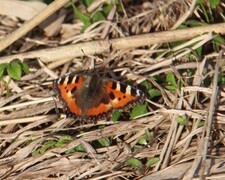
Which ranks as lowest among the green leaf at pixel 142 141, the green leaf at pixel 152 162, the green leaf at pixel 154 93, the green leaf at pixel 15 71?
the green leaf at pixel 152 162

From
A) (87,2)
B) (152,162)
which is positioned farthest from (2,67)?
(152,162)

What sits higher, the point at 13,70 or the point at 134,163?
the point at 13,70

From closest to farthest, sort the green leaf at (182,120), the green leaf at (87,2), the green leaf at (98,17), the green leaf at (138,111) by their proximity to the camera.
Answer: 1. the green leaf at (182,120)
2. the green leaf at (138,111)
3. the green leaf at (98,17)
4. the green leaf at (87,2)

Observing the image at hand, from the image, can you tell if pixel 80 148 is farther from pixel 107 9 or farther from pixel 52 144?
pixel 107 9

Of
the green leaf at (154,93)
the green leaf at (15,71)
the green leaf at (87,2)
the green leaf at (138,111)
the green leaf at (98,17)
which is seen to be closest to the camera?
the green leaf at (138,111)

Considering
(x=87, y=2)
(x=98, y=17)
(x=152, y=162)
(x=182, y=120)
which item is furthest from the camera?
(x=87, y=2)

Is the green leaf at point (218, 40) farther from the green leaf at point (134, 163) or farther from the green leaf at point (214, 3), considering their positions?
the green leaf at point (134, 163)

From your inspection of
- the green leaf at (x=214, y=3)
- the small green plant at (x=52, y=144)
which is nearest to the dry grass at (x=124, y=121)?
the small green plant at (x=52, y=144)

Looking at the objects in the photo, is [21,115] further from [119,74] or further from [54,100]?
[119,74]
